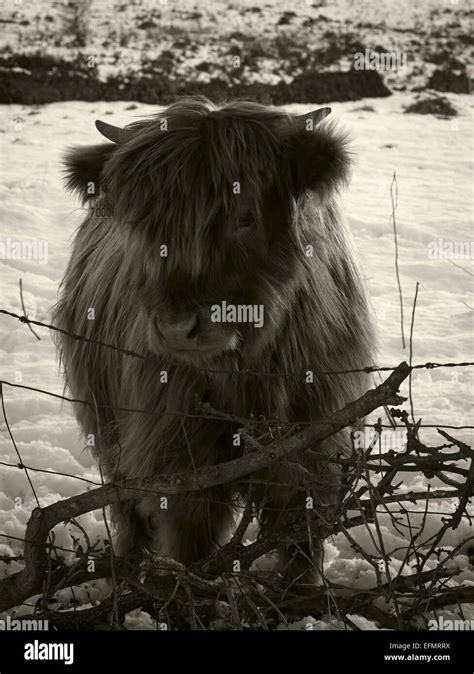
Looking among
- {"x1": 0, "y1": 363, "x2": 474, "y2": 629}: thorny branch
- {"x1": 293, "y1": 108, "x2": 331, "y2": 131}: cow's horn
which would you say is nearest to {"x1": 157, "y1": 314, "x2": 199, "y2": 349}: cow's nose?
{"x1": 0, "y1": 363, "x2": 474, "y2": 629}: thorny branch

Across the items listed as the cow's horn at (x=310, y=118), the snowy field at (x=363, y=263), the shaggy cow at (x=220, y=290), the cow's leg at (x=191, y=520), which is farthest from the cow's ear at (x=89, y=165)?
the cow's leg at (x=191, y=520)

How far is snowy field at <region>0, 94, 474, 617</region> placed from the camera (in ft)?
13.8

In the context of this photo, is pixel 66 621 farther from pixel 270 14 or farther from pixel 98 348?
pixel 270 14

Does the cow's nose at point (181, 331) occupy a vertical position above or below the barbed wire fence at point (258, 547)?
above

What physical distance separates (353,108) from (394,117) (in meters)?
0.48

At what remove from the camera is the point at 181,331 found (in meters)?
2.89

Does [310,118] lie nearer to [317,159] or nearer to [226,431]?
[317,159]

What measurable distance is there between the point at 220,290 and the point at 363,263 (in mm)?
3645

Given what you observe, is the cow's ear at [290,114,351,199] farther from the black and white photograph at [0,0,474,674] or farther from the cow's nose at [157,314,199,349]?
the cow's nose at [157,314,199,349]

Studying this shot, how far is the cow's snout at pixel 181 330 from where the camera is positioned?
2.89 metres

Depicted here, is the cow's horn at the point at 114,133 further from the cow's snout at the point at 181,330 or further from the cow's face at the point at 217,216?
the cow's snout at the point at 181,330

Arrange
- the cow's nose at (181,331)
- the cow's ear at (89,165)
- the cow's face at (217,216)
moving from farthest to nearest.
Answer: the cow's ear at (89,165)
the cow's face at (217,216)
the cow's nose at (181,331)

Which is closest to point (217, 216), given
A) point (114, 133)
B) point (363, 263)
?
point (114, 133)

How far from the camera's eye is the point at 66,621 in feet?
9.34
